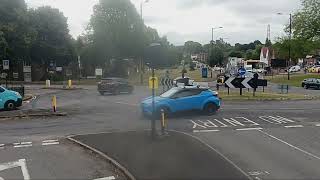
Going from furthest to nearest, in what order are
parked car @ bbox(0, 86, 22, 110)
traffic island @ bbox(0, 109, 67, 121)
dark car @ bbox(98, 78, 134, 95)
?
dark car @ bbox(98, 78, 134, 95)
parked car @ bbox(0, 86, 22, 110)
traffic island @ bbox(0, 109, 67, 121)

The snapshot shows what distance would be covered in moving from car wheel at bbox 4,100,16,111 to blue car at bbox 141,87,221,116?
350 inches

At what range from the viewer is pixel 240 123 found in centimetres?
2136

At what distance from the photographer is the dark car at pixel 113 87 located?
4184 centimetres

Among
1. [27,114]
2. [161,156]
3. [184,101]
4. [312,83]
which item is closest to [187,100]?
[184,101]

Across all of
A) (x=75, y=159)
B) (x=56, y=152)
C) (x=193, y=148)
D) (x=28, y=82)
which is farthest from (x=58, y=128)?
(x=28, y=82)

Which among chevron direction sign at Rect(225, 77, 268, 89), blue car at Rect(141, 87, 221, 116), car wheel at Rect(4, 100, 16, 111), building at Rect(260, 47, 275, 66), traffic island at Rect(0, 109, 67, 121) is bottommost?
traffic island at Rect(0, 109, 67, 121)

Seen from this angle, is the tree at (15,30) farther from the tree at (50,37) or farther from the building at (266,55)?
the building at (266,55)

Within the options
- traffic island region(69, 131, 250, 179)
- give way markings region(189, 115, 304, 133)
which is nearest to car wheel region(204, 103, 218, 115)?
give way markings region(189, 115, 304, 133)

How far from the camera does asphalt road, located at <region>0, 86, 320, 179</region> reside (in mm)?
13703

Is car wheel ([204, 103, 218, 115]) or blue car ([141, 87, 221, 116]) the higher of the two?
blue car ([141, 87, 221, 116])

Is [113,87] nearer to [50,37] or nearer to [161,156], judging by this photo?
[161,156]

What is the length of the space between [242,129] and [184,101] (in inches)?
163

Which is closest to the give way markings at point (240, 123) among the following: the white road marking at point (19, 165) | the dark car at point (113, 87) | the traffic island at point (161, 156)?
the traffic island at point (161, 156)

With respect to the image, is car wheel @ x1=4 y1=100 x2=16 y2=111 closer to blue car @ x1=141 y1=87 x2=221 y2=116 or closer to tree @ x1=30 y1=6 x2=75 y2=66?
blue car @ x1=141 y1=87 x2=221 y2=116
